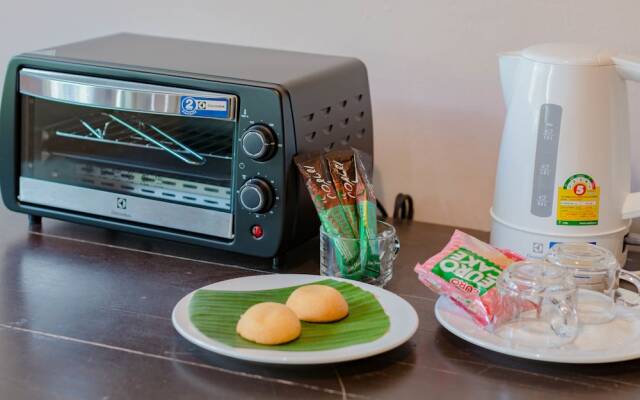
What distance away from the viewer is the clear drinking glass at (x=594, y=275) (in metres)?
1.04

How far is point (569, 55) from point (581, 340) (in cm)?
34

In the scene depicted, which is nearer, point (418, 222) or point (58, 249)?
point (58, 249)

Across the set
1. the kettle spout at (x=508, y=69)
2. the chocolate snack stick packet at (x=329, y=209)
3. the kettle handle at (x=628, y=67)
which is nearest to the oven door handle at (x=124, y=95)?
the chocolate snack stick packet at (x=329, y=209)

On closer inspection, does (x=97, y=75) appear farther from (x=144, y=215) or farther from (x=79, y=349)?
(x=79, y=349)

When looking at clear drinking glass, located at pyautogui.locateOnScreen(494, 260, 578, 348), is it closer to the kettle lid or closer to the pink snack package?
the pink snack package

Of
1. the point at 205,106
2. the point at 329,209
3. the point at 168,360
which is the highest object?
the point at 205,106

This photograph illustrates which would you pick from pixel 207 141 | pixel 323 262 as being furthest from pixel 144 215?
pixel 323 262

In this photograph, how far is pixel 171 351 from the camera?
974 mm

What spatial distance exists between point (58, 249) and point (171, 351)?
35 centimetres

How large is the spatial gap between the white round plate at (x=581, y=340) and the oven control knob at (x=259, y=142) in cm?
26

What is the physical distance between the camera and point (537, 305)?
101cm

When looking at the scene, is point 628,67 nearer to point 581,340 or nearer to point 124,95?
point 581,340

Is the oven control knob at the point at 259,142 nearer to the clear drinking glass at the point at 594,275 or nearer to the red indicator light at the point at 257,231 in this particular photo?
the red indicator light at the point at 257,231

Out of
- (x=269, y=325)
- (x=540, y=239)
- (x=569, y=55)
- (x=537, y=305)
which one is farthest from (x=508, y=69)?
(x=269, y=325)
